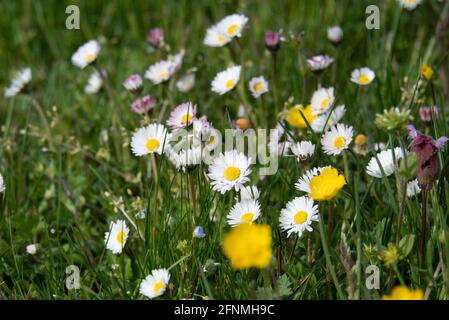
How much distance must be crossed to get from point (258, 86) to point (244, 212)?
1.99 feet

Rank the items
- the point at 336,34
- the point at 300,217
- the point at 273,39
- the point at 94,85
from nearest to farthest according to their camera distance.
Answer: the point at 300,217, the point at 273,39, the point at 336,34, the point at 94,85

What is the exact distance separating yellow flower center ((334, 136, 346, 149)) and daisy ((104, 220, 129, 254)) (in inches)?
20.2

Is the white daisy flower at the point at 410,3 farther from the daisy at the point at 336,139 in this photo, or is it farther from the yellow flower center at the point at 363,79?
the daisy at the point at 336,139

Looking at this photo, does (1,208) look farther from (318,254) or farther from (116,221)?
(318,254)

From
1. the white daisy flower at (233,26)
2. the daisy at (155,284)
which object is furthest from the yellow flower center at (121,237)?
the white daisy flower at (233,26)

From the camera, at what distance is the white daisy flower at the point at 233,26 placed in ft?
7.45

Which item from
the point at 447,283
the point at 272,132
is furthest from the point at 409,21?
the point at 447,283

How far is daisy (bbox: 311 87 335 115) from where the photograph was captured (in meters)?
2.06

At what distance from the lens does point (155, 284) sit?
157 cm

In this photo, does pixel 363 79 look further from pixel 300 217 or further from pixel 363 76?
pixel 300 217

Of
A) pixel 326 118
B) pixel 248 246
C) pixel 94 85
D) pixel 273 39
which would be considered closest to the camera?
pixel 248 246

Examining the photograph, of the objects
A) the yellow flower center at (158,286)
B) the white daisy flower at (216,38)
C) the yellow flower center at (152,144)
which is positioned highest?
the white daisy flower at (216,38)

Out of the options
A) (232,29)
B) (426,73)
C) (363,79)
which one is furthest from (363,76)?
(232,29)

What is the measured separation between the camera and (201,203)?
1768 mm
